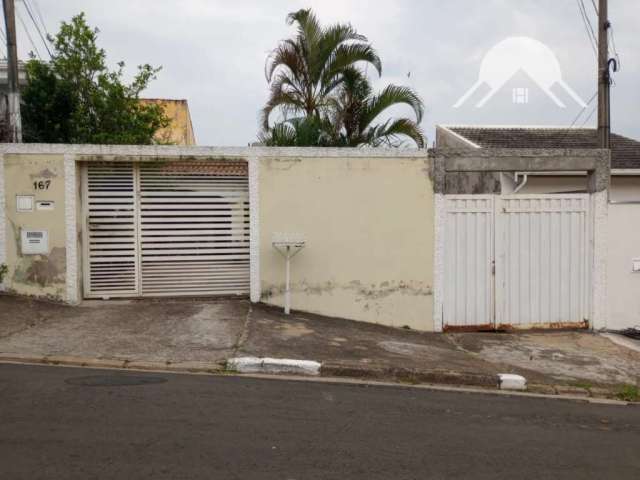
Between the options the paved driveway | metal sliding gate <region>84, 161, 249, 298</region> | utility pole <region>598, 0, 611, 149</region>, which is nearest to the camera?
the paved driveway

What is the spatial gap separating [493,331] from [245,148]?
4940mm

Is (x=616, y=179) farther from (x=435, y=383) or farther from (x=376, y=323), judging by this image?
(x=435, y=383)

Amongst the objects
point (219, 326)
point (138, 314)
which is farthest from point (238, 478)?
point (138, 314)

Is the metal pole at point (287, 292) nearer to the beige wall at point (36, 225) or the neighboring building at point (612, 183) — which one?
the beige wall at point (36, 225)

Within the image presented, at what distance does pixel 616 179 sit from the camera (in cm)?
1742

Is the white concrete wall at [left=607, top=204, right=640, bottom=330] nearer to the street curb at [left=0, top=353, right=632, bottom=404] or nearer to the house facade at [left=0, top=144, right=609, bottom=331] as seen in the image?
the house facade at [left=0, top=144, right=609, bottom=331]

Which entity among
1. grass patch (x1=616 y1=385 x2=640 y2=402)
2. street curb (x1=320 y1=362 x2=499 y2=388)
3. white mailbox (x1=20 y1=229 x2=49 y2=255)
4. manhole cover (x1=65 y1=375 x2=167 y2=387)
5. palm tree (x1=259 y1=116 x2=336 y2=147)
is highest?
palm tree (x1=259 y1=116 x2=336 y2=147)

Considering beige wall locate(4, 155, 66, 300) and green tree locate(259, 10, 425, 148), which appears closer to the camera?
beige wall locate(4, 155, 66, 300)

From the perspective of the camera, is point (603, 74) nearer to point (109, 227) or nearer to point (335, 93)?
point (335, 93)

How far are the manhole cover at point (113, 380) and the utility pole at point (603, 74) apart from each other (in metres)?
11.3

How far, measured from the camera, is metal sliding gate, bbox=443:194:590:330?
10.2 metres

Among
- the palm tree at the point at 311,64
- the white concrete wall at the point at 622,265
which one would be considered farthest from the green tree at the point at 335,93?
the white concrete wall at the point at 622,265

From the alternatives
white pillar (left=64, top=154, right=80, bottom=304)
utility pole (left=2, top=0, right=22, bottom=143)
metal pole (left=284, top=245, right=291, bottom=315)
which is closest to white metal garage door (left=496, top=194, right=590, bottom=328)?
metal pole (left=284, top=245, right=291, bottom=315)

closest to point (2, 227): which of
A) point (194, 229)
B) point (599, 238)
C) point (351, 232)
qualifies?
point (194, 229)
